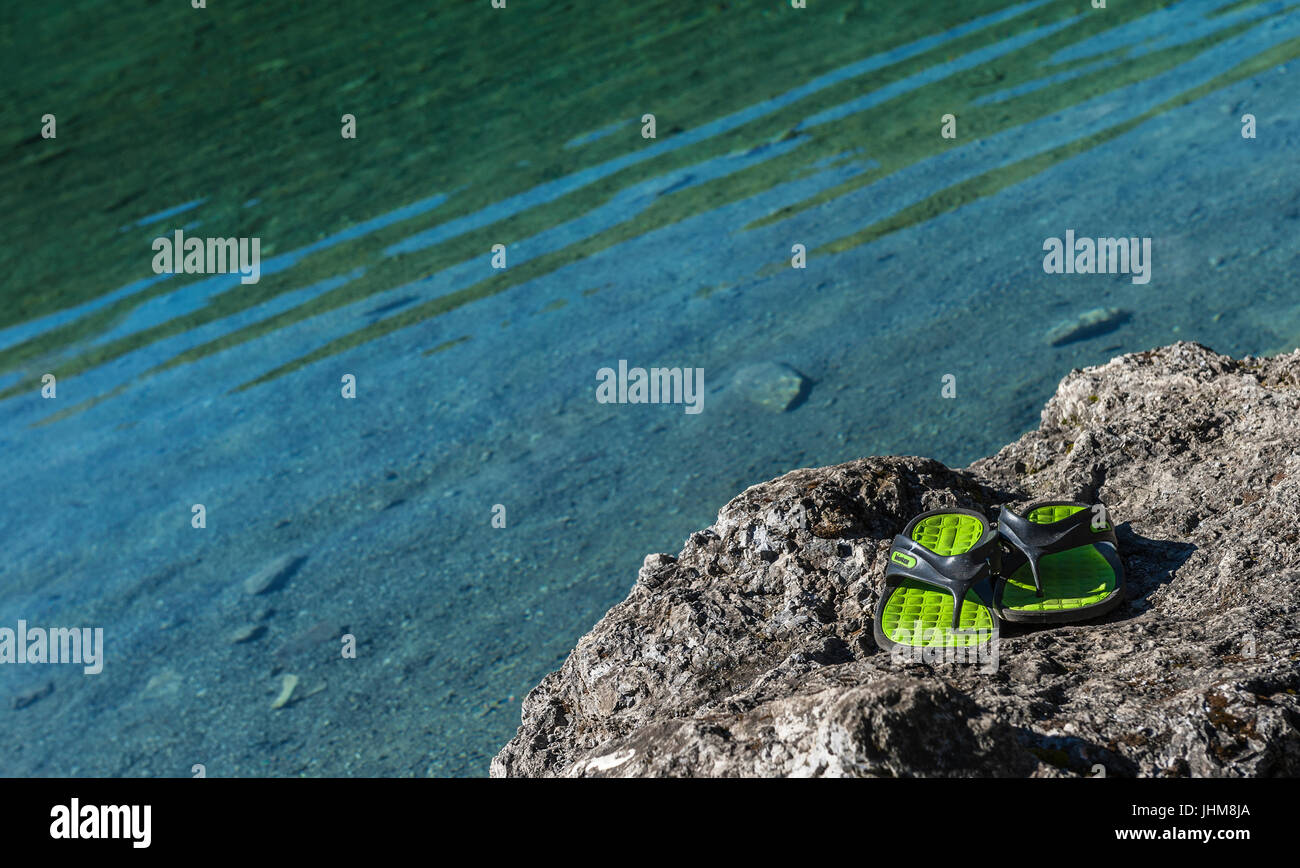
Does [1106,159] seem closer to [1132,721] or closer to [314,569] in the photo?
[314,569]

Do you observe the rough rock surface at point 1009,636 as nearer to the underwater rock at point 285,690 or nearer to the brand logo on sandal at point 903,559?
the brand logo on sandal at point 903,559

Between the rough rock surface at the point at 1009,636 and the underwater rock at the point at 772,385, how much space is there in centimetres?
417

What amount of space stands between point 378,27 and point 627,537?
15.9m

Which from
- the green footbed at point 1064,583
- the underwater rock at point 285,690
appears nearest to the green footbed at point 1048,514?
the green footbed at point 1064,583

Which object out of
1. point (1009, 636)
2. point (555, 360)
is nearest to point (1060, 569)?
point (1009, 636)

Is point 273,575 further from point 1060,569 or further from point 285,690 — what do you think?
point 1060,569

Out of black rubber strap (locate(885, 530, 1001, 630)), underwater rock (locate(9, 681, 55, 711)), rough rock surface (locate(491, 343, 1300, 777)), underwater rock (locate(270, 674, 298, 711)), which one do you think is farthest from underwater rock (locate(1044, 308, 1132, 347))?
underwater rock (locate(9, 681, 55, 711))

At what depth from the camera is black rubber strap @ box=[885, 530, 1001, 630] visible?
3271 mm

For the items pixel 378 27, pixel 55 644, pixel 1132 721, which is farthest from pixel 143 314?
pixel 1132 721

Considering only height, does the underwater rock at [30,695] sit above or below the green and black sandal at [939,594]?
below

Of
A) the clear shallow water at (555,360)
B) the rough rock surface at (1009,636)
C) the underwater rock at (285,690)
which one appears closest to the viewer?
the rough rock surface at (1009,636)

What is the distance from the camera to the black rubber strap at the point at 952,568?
10.7 feet

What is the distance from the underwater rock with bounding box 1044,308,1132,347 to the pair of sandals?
5.59 m

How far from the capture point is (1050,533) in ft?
11.1
